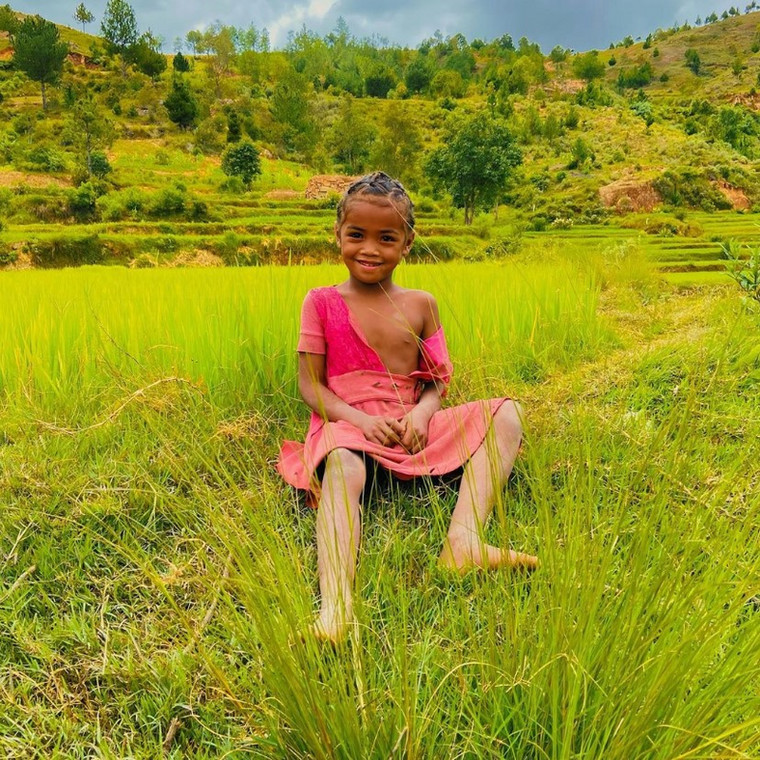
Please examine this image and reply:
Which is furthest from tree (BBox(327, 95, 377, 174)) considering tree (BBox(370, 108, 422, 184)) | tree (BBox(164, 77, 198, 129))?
tree (BBox(164, 77, 198, 129))

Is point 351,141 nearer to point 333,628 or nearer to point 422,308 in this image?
point 422,308

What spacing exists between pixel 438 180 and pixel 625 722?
113 ft

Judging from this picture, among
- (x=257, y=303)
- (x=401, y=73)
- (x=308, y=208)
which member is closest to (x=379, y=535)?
(x=257, y=303)

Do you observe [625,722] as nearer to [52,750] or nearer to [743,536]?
[743,536]

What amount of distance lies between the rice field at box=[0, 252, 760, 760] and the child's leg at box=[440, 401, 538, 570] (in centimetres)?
5

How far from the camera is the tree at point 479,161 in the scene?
28.9 metres

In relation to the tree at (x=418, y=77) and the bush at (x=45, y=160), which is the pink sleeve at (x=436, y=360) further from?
the tree at (x=418, y=77)

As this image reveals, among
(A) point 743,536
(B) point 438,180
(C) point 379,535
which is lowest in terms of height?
(C) point 379,535

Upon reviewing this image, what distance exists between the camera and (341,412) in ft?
5.00

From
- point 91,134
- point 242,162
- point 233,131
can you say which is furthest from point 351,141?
point 91,134

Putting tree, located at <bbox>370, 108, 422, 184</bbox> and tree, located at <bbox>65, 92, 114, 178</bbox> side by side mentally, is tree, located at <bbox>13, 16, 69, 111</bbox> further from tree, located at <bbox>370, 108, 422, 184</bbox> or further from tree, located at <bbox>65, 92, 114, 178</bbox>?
tree, located at <bbox>370, 108, 422, 184</bbox>

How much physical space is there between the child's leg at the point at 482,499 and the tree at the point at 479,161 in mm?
29063

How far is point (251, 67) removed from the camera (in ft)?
213

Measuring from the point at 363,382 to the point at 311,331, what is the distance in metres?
0.22
